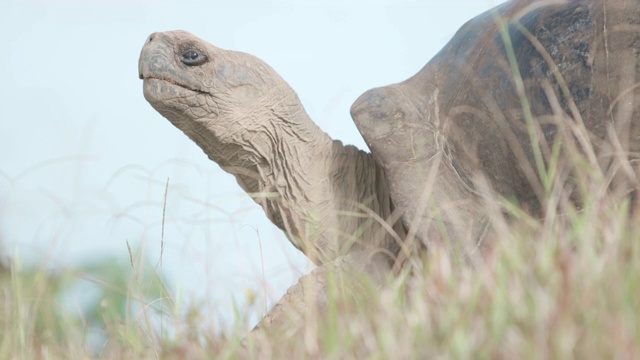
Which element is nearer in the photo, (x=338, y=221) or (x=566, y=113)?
(x=566, y=113)

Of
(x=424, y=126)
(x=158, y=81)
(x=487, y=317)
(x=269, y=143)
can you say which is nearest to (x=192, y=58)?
(x=158, y=81)

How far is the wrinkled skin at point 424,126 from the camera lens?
3.71 metres

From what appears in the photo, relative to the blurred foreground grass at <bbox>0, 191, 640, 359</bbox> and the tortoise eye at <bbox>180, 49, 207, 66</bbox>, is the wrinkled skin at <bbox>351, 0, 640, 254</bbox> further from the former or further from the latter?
the blurred foreground grass at <bbox>0, 191, 640, 359</bbox>

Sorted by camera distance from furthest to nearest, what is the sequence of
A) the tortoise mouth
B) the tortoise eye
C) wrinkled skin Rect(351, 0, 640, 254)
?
the tortoise eye → the tortoise mouth → wrinkled skin Rect(351, 0, 640, 254)

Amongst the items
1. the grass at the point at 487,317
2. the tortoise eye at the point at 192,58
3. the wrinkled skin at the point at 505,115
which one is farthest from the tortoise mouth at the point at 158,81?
the grass at the point at 487,317

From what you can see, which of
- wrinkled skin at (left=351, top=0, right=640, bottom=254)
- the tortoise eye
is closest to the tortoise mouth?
the tortoise eye

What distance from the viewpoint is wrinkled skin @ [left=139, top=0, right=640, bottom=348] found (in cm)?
371

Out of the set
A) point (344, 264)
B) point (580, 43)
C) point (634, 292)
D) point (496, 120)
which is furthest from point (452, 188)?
point (634, 292)

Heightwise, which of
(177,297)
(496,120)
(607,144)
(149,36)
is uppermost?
(149,36)

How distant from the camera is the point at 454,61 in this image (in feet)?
14.9

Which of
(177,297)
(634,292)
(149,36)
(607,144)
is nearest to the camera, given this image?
(634,292)

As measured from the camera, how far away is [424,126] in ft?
14.0

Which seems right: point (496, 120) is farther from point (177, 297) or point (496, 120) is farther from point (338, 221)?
point (177, 297)

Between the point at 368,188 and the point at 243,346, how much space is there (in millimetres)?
1928
